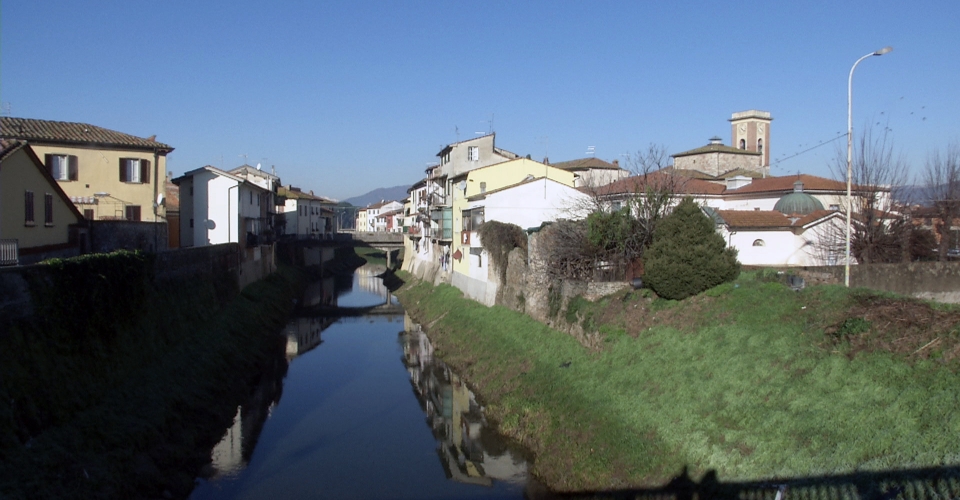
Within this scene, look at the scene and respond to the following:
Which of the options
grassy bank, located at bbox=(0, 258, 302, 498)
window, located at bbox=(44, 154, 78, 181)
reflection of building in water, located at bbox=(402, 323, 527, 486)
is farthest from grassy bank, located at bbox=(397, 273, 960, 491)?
window, located at bbox=(44, 154, 78, 181)

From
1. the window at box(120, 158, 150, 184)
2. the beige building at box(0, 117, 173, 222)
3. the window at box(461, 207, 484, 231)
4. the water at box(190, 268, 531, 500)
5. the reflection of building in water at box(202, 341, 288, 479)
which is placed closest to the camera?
the water at box(190, 268, 531, 500)

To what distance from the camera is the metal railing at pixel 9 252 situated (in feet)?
64.4

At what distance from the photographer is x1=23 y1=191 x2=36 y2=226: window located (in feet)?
75.6

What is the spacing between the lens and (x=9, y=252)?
2005 centimetres

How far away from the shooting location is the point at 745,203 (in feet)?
147

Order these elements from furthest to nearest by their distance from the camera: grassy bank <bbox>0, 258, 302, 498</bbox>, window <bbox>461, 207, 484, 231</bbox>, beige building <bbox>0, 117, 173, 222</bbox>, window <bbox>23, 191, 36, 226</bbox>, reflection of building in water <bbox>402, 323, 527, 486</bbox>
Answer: window <bbox>461, 207, 484, 231</bbox>
beige building <bbox>0, 117, 173, 222</bbox>
window <bbox>23, 191, 36, 226</bbox>
reflection of building in water <bbox>402, 323, 527, 486</bbox>
grassy bank <bbox>0, 258, 302, 498</bbox>

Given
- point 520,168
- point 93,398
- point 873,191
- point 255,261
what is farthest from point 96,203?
point 873,191

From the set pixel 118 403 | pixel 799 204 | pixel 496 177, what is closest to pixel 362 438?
pixel 118 403

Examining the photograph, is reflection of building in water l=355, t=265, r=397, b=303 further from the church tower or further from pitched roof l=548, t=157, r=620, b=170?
the church tower

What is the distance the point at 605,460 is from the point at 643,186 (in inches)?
737

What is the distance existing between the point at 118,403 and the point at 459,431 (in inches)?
374

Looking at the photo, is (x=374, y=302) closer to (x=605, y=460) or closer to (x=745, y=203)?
(x=745, y=203)

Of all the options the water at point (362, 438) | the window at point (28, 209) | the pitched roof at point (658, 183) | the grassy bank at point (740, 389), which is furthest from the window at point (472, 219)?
the window at point (28, 209)

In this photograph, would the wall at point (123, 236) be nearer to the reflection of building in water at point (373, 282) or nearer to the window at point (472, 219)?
the window at point (472, 219)
